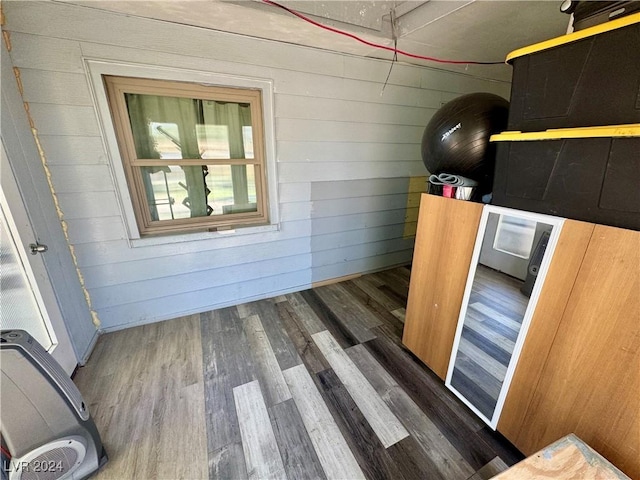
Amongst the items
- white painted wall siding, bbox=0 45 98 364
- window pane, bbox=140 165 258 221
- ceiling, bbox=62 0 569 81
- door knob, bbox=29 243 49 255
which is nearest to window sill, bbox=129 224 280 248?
window pane, bbox=140 165 258 221

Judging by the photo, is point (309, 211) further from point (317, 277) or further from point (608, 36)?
point (608, 36)

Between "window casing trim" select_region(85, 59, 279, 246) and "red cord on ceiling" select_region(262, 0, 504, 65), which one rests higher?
"red cord on ceiling" select_region(262, 0, 504, 65)

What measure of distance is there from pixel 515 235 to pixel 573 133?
1.54 feet

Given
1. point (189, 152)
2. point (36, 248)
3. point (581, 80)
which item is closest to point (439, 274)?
point (581, 80)

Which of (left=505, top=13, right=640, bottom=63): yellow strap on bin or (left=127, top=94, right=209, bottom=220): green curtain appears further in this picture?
(left=127, top=94, right=209, bottom=220): green curtain

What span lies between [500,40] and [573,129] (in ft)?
4.88

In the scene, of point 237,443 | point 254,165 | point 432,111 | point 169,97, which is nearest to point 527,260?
point 237,443

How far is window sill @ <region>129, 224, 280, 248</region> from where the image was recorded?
6.46 ft

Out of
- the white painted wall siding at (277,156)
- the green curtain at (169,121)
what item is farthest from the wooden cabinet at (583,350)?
the green curtain at (169,121)

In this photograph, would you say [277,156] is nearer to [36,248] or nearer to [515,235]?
[36,248]

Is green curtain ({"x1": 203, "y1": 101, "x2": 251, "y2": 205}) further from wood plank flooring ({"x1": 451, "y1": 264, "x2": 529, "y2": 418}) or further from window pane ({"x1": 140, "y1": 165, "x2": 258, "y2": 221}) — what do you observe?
wood plank flooring ({"x1": 451, "y1": 264, "x2": 529, "y2": 418})

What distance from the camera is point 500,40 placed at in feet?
6.12

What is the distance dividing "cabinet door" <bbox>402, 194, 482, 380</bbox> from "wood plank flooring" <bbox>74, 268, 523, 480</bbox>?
21 cm

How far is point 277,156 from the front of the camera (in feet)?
7.24
